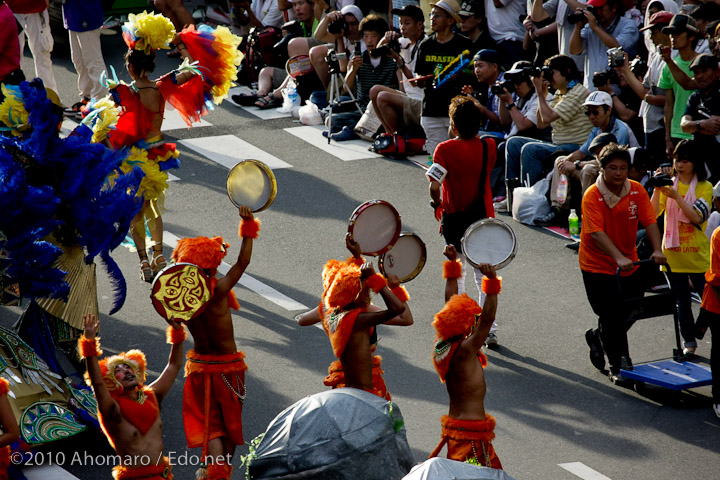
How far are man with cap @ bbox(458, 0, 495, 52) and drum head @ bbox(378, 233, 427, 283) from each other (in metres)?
6.86

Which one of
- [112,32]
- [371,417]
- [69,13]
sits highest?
[371,417]

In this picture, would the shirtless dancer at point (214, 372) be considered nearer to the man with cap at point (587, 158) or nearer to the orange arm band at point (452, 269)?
the orange arm band at point (452, 269)

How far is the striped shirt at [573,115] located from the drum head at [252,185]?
16.4ft

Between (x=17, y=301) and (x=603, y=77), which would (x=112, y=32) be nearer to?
(x=603, y=77)

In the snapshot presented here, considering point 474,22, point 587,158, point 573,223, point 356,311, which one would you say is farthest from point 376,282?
point 474,22

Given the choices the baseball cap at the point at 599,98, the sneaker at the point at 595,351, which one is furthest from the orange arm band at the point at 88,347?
the baseball cap at the point at 599,98

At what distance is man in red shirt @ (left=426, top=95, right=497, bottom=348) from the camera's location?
7.84 m

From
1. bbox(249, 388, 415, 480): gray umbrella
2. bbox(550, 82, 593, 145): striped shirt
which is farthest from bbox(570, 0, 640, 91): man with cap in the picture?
bbox(249, 388, 415, 480): gray umbrella

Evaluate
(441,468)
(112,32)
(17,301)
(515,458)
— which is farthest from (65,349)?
(112,32)

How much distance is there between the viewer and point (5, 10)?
1166cm

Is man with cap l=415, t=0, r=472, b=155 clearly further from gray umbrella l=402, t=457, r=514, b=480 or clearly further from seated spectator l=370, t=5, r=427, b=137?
gray umbrella l=402, t=457, r=514, b=480

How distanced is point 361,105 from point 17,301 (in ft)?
24.8

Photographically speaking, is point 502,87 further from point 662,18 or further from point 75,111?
point 75,111

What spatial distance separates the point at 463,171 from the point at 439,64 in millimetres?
4547
